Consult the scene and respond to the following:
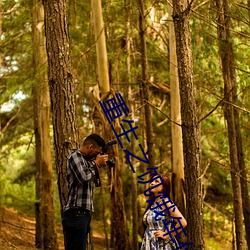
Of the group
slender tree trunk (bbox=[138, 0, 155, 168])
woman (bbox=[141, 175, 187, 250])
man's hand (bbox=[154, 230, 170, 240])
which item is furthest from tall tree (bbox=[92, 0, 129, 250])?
man's hand (bbox=[154, 230, 170, 240])

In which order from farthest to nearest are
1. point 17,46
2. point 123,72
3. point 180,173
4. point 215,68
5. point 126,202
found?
point 126,202, point 123,72, point 17,46, point 215,68, point 180,173

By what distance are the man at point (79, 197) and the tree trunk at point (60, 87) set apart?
88cm

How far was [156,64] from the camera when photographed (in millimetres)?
15492

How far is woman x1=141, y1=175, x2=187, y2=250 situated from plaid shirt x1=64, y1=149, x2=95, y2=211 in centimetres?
84

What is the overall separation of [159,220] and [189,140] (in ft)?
3.56

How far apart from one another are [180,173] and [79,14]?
5999 mm

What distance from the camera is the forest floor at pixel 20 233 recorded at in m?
12.6

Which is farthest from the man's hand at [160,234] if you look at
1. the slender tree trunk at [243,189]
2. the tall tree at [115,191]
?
the slender tree trunk at [243,189]

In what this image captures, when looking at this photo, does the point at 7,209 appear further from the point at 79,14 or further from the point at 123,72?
the point at 79,14

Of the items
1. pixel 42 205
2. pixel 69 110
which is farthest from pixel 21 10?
pixel 69 110

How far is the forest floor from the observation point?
41.3 feet

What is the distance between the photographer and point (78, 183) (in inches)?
208

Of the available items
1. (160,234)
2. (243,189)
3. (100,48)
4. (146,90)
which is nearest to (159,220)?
(160,234)

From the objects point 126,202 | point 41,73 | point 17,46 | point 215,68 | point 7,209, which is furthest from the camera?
point 7,209
